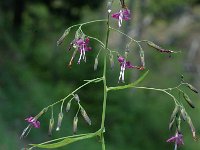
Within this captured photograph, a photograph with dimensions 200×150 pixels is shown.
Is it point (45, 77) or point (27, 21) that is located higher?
point (27, 21)

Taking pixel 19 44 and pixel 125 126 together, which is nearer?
pixel 125 126

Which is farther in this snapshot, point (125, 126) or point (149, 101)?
point (149, 101)

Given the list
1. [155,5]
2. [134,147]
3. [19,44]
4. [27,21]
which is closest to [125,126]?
[134,147]

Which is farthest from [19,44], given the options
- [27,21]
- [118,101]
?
[118,101]

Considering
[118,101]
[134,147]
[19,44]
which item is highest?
[19,44]

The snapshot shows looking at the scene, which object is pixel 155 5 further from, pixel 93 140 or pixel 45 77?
pixel 93 140

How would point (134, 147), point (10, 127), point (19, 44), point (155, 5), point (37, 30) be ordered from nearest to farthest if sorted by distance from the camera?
1. point (10, 127)
2. point (134, 147)
3. point (19, 44)
4. point (37, 30)
5. point (155, 5)

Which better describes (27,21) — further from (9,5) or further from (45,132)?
(45,132)

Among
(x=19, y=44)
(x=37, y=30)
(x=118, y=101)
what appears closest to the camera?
(x=118, y=101)

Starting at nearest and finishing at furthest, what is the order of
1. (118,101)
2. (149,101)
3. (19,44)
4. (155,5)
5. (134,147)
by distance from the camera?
1. (134,147)
2. (118,101)
3. (149,101)
4. (19,44)
5. (155,5)
